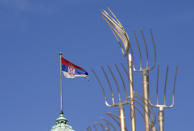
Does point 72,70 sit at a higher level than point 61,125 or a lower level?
higher

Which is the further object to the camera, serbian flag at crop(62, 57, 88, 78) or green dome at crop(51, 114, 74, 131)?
serbian flag at crop(62, 57, 88, 78)

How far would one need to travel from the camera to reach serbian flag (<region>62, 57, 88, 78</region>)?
80312mm

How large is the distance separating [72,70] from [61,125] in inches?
285

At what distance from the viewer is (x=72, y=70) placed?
80.5m

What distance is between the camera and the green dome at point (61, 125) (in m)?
76.4

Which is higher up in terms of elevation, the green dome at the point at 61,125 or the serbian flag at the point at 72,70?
the serbian flag at the point at 72,70

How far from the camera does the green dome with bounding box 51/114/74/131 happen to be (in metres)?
76.4

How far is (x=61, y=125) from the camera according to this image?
7719cm

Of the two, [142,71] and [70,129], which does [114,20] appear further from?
[70,129]

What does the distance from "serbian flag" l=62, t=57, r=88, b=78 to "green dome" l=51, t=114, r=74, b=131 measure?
5.24 meters

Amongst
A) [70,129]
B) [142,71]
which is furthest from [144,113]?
[70,129]

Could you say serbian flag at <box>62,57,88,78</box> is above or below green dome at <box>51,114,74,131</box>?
above

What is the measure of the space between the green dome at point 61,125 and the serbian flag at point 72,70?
524 centimetres

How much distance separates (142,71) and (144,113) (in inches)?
103
